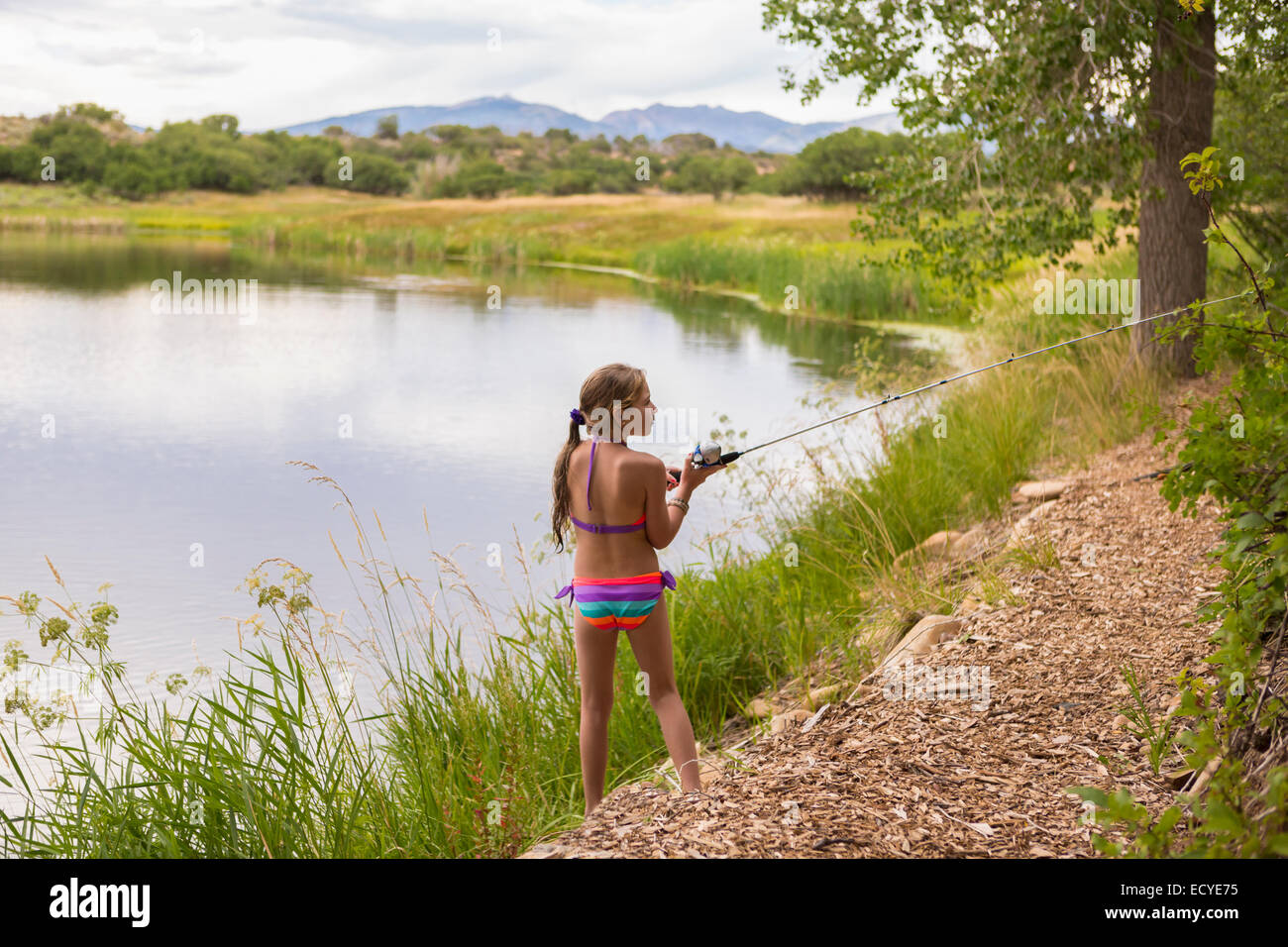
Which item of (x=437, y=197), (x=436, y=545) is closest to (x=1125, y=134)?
(x=436, y=545)

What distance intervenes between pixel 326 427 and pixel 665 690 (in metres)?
10.5

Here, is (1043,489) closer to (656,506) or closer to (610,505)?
(656,506)

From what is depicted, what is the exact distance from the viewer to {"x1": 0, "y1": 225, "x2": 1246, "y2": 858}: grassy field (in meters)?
3.58

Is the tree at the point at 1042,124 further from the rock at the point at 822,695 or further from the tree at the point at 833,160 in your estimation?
the tree at the point at 833,160

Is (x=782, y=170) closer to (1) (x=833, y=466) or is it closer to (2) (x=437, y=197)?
(2) (x=437, y=197)

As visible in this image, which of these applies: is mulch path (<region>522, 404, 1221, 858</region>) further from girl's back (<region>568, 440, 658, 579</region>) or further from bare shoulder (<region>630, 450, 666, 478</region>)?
bare shoulder (<region>630, 450, 666, 478</region>)

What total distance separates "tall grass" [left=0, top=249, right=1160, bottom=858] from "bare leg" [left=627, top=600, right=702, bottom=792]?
0.52 m

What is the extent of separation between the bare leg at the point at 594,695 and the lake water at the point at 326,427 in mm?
907

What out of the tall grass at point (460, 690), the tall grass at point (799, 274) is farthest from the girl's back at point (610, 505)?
Result: the tall grass at point (799, 274)

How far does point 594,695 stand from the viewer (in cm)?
396

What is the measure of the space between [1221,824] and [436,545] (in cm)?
734

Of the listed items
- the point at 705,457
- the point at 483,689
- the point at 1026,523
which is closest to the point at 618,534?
the point at 705,457

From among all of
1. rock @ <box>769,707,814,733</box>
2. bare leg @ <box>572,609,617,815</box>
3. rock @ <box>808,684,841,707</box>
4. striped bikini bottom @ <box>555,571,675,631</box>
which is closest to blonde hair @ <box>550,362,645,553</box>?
striped bikini bottom @ <box>555,571,675,631</box>

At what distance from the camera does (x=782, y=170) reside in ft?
214
